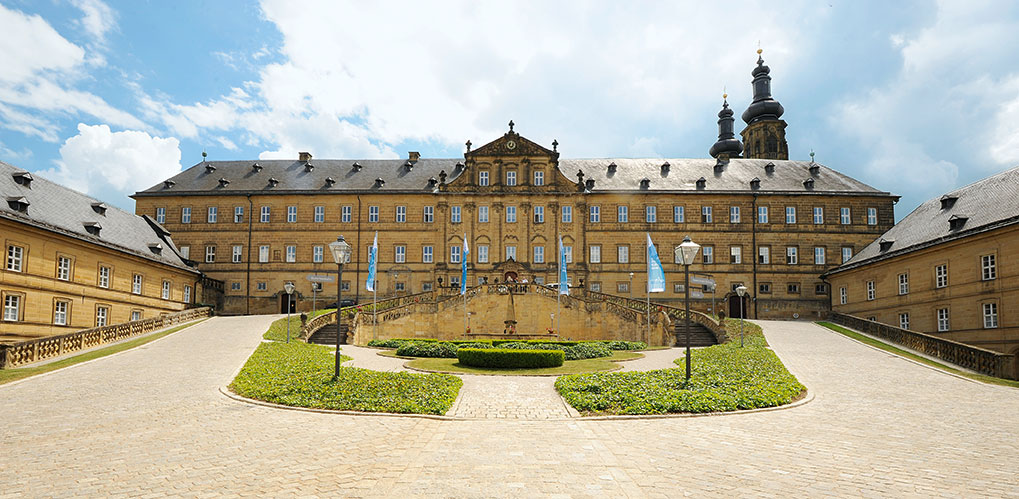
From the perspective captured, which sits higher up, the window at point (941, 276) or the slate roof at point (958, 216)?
the slate roof at point (958, 216)

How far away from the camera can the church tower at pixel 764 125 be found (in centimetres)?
7238

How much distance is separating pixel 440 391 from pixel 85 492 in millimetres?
9057

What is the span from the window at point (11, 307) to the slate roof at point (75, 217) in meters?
3.85

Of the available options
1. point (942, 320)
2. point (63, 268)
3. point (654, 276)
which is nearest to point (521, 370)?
point (654, 276)

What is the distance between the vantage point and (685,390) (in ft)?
53.8

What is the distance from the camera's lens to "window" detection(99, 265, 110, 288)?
3738cm

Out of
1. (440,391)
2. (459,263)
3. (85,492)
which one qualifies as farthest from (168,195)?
(85,492)

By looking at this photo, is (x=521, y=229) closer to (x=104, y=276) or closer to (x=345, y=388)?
(x=104, y=276)

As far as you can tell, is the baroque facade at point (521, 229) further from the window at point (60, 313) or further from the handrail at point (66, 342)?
the window at point (60, 313)

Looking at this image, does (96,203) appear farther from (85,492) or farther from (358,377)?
(85,492)

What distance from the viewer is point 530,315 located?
44375mm

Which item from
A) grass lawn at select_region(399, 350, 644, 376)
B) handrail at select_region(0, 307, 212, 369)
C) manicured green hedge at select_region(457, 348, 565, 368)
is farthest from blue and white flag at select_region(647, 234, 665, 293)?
handrail at select_region(0, 307, 212, 369)

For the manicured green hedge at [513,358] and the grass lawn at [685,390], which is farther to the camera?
the manicured green hedge at [513,358]

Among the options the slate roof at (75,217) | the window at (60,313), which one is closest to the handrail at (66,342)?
the window at (60,313)
